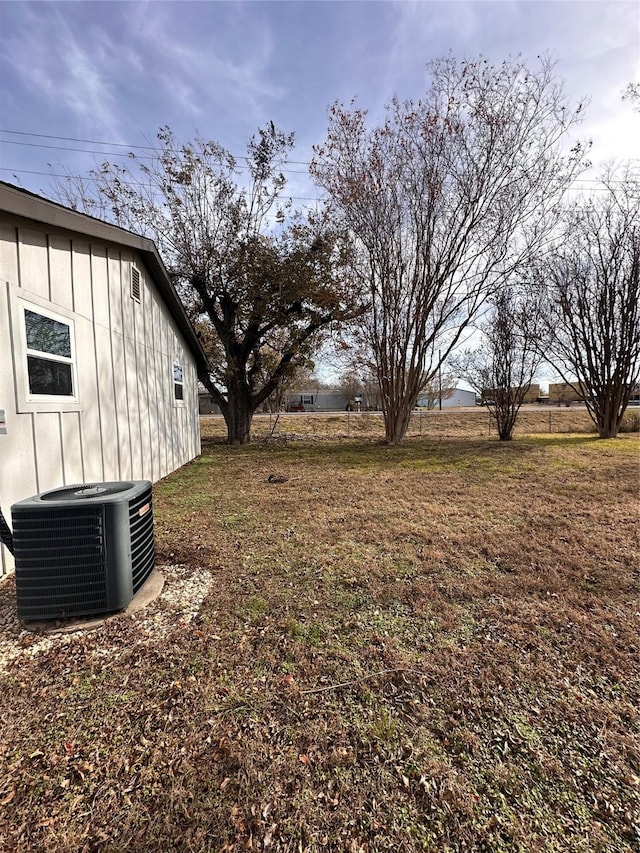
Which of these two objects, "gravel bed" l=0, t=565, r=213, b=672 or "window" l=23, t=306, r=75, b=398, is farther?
"window" l=23, t=306, r=75, b=398

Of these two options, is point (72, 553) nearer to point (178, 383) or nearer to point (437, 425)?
point (178, 383)

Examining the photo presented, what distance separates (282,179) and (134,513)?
12.4 m

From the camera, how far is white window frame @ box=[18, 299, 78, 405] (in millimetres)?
3154

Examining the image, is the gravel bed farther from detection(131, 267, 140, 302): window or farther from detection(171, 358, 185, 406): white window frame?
detection(171, 358, 185, 406): white window frame

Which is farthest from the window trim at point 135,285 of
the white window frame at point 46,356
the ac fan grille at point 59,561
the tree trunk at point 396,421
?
the tree trunk at point 396,421

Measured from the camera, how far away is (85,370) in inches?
168

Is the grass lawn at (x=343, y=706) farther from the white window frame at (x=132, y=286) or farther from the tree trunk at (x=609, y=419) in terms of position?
the tree trunk at (x=609, y=419)

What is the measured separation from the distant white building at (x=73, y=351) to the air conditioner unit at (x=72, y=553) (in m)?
0.88

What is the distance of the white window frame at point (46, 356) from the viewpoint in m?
3.15

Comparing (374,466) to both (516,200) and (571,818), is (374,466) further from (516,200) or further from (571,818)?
(516,200)

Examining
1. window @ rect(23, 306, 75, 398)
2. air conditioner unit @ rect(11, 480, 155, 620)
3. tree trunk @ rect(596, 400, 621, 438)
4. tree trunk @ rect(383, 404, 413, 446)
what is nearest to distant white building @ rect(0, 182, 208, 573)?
window @ rect(23, 306, 75, 398)

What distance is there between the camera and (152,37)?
21.5ft

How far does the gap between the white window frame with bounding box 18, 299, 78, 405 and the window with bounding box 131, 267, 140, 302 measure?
198cm

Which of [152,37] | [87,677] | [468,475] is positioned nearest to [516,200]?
[468,475]
